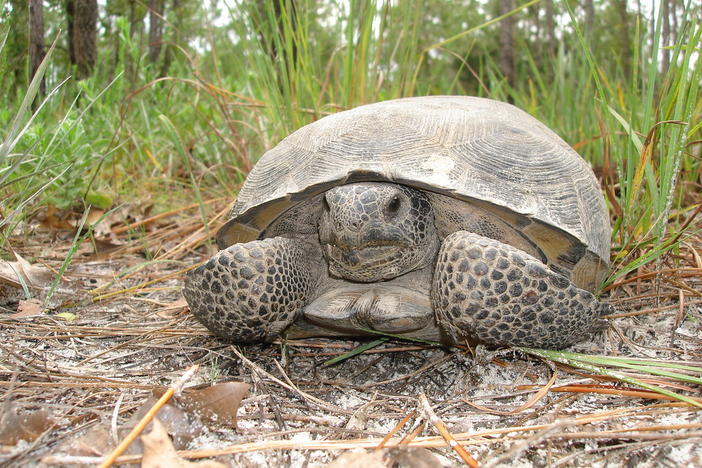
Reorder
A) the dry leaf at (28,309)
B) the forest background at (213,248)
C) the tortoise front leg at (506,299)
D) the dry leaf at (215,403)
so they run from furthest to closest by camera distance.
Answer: the dry leaf at (28,309)
the tortoise front leg at (506,299)
the forest background at (213,248)
the dry leaf at (215,403)

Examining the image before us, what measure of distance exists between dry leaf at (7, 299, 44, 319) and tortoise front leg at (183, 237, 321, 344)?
0.83 meters

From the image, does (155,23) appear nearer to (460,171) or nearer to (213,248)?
(213,248)

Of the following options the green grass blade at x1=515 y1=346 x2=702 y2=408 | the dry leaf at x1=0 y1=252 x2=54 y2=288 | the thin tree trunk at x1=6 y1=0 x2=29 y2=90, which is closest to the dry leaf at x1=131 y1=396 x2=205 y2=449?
the green grass blade at x1=515 y1=346 x2=702 y2=408

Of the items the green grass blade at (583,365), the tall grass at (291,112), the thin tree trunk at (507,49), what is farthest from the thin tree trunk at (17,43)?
the thin tree trunk at (507,49)

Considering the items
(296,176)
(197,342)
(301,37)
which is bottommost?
(197,342)

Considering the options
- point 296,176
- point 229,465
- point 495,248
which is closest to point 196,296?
point 296,176

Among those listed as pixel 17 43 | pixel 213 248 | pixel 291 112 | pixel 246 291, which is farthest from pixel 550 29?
pixel 246 291

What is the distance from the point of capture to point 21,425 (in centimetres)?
130

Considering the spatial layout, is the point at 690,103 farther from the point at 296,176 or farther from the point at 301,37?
the point at 301,37

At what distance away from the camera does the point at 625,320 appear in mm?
2303

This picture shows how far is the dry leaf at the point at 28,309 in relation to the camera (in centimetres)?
231

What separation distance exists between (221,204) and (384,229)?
2.37 metres

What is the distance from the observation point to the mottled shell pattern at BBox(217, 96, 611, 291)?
6.36ft

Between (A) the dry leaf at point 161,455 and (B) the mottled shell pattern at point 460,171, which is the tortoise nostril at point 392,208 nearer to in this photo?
(B) the mottled shell pattern at point 460,171
